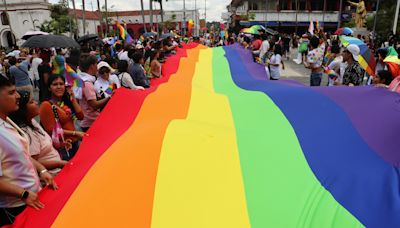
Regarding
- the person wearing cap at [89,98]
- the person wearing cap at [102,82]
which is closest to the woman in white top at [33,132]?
the person wearing cap at [89,98]

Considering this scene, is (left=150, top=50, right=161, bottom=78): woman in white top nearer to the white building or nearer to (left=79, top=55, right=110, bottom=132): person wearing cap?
(left=79, top=55, right=110, bottom=132): person wearing cap

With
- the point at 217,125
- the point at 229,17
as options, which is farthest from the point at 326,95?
the point at 229,17

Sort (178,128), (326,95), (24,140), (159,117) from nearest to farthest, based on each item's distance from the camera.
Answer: (24,140)
(178,128)
(159,117)
(326,95)

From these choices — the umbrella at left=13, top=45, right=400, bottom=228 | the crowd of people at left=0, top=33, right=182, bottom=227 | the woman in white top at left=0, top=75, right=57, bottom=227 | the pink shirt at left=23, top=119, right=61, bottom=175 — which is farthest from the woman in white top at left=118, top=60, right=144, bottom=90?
the woman in white top at left=0, top=75, right=57, bottom=227

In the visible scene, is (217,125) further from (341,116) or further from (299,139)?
(341,116)

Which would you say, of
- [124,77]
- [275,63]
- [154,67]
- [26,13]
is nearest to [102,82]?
[124,77]

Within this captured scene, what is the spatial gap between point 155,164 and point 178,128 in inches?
→ 21.3

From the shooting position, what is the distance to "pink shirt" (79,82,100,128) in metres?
3.94

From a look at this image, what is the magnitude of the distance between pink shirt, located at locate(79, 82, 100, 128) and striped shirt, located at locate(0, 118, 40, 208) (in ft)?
5.33

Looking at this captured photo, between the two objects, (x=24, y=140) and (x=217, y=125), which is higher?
(x=24, y=140)

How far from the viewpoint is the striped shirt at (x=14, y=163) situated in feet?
6.76

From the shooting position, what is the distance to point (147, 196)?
80.4 inches

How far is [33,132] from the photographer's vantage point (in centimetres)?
257

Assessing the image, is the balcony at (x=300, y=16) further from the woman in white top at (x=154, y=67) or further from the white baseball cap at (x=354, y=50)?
the white baseball cap at (x=354, y=50)
